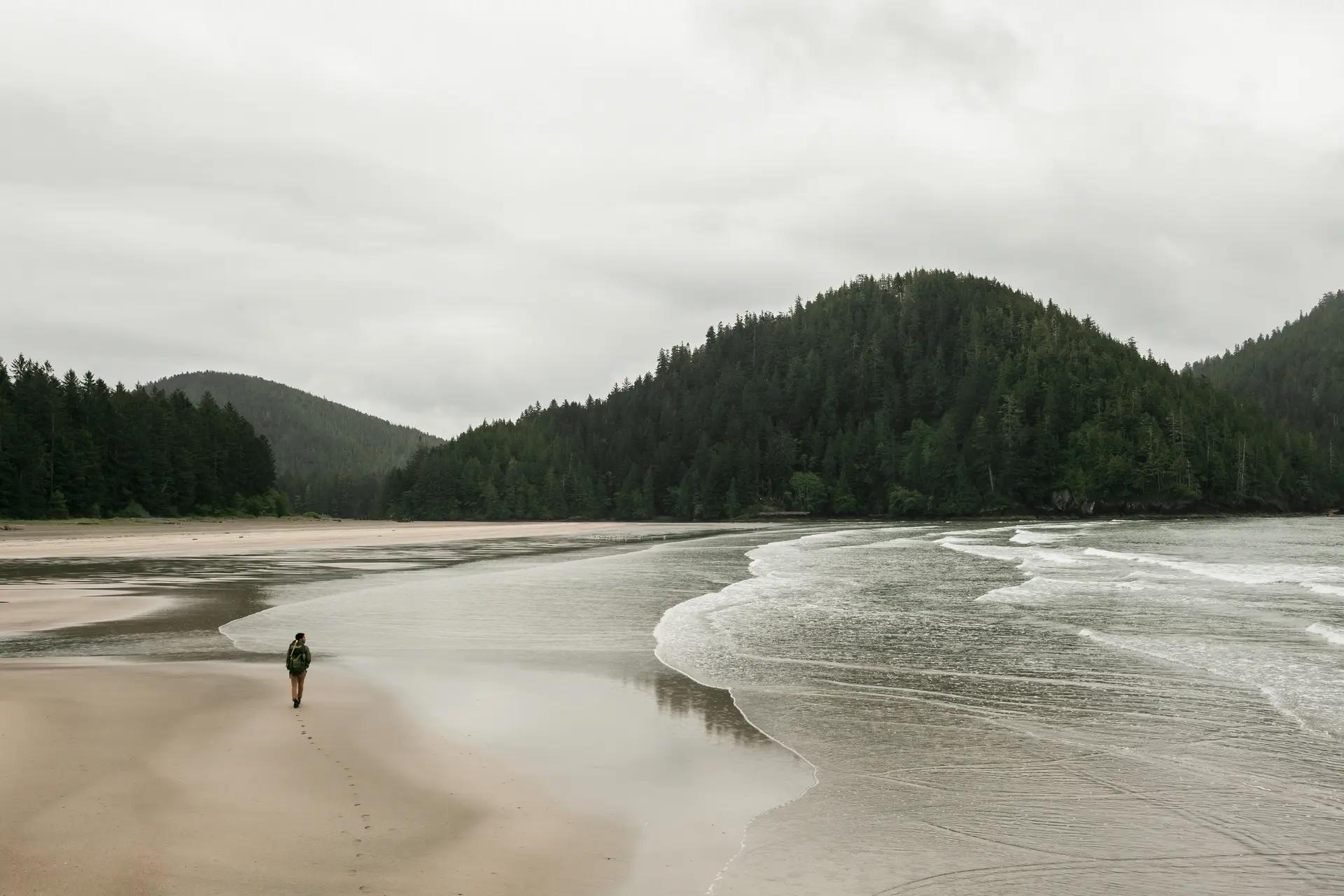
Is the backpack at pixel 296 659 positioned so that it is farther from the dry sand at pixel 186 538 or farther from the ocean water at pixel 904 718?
the dry sand at pixel 186 538

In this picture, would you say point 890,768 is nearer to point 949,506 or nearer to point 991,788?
point 991,788

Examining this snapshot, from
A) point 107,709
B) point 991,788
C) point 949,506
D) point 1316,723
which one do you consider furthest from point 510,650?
point 949,506

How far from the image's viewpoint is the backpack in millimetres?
13922

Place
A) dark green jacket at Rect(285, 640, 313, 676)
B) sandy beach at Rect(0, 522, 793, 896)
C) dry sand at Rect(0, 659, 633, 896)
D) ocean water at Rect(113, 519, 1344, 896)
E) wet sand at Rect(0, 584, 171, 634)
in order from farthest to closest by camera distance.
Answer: wet sand at Rect(0, 584, 171, 634) < dark green jacket at Rect(285, 640, 313, 676) < ocean water at Rect(113, 519, 1344, 896) < sandy beach at Rect(0, 522, 793, 896) < dry sand at Rect(0, 659, 633, 896)

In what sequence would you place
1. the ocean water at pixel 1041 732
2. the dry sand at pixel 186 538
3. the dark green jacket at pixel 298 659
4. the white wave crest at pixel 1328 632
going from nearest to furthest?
the ocean water at pixel 1041 732
the dark green jacket at pixel 298 659
the white wave crest at pixel 1328 632
the dry sand at pixel 186 538

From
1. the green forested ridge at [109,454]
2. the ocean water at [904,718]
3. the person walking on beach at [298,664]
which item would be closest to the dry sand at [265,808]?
the person walking on beach at [298,664]

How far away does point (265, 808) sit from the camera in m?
9.33

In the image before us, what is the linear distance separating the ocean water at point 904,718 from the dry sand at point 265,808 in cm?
83

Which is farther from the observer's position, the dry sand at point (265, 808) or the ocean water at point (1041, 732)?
the ocean water at point (1041, 732)

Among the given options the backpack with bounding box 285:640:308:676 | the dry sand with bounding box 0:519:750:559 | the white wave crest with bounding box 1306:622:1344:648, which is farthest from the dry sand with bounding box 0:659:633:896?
the dry sand with bounding box 0:519:750:559

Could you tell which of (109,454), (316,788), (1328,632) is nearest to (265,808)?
(316,788)

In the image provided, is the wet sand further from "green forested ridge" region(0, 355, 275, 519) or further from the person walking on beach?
"green forested ridge" region(0, 355, 275, 519)

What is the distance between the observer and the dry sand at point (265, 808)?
7.63 meters

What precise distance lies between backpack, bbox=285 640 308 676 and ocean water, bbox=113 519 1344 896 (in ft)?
6.73
